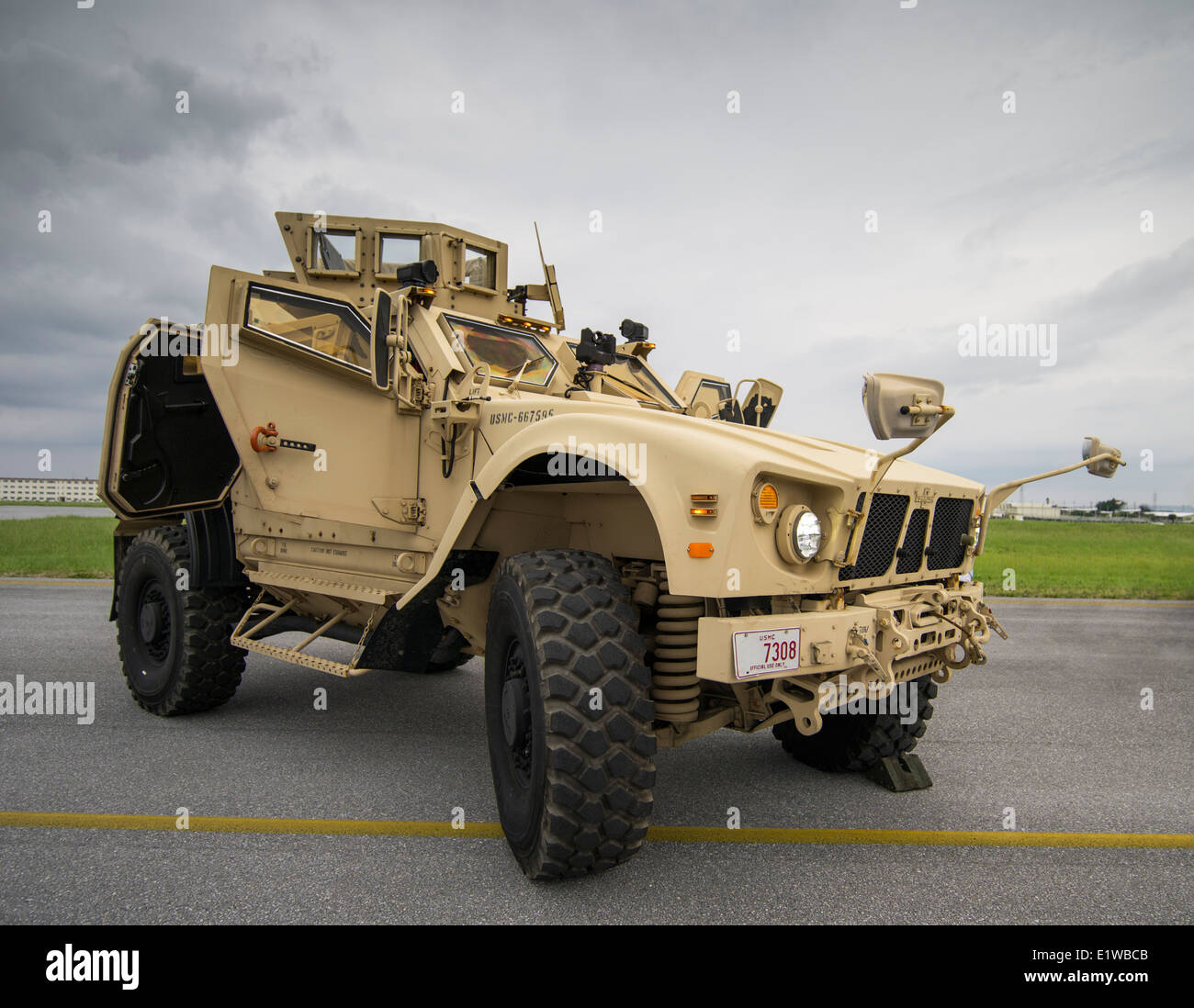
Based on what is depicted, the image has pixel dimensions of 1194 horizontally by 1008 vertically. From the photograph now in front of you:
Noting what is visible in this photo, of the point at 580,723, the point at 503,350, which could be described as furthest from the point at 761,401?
the point at 580,723

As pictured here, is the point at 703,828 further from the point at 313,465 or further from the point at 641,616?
the point at 313,465

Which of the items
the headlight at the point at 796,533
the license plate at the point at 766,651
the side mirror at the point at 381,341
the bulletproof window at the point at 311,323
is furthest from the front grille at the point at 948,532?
the bulletproof window at the point at 311,323

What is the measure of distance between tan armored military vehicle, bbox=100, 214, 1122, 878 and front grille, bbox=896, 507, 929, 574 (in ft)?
0.05

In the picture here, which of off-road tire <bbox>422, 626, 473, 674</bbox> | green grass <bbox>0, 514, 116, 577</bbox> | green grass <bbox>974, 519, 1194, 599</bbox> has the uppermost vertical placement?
off-road tire <bbox>422, 626, 473, 674</bbox>

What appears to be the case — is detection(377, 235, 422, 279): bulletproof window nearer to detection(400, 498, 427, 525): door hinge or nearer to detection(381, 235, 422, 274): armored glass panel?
detection(381, 235, 422, 274): armored glass panel

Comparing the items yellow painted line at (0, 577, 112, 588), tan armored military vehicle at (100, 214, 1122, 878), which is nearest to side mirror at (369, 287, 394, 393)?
tan armored military vehicle at (100, 214, 1122, 878)

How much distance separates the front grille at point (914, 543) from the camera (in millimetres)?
3279

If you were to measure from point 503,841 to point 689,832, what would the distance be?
0.78m

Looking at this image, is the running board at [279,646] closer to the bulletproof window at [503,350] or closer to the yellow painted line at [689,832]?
the yellow painted line at [689,832]

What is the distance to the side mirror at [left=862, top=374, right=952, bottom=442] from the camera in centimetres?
239

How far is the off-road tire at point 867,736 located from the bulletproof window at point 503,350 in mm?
2330

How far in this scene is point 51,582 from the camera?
12594 millimetres

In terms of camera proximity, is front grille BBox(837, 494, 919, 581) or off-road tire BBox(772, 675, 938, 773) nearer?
front grille BBox(837, 494, 919, 581)
